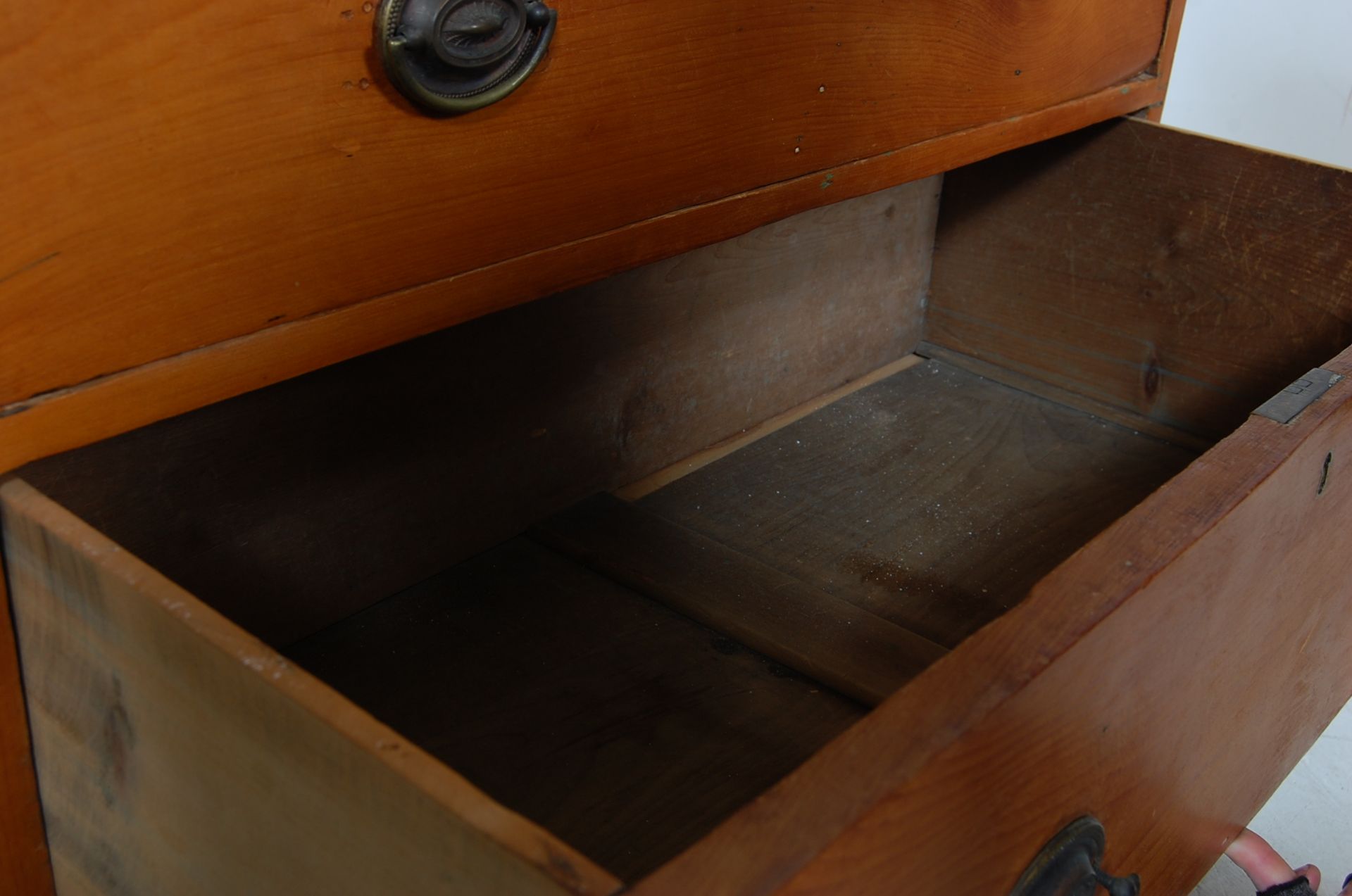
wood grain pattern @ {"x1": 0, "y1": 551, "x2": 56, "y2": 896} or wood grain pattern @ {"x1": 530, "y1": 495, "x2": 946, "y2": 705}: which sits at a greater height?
wood grain pattern @ {"x1": 0, "y1": 551, "x2": 56, "y2": 896}

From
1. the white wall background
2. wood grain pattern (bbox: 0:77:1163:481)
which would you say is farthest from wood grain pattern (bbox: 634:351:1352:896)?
the white wall background

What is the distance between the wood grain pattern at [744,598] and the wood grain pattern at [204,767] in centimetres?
46

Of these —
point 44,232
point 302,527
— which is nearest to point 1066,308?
point 302,527

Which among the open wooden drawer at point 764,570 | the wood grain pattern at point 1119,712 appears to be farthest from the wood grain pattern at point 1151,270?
the wood grain pattern at point 1119,712

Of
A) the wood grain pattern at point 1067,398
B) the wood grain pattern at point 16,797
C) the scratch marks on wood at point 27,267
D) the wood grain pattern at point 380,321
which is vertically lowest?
the wood grain pattern at point 1067,398

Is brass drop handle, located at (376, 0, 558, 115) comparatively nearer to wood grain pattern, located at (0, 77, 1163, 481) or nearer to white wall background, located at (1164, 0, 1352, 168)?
wood grain pattern, located at (0, 77, 1163, 481)

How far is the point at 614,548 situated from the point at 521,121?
0.46 m

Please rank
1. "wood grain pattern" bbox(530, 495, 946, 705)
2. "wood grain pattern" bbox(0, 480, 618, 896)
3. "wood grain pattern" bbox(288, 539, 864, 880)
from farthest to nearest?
"wood grain pattern" bbox(530, 495, 946, 705), "wood grain pattern" bbox(288, 539, 864, 880), "wood grain pattern" bbox(0, 480, 618, 896)

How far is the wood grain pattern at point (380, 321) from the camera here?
21.5 inches

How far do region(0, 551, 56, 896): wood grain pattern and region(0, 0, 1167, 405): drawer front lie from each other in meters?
0.14

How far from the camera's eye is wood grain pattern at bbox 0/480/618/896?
1.28 feet

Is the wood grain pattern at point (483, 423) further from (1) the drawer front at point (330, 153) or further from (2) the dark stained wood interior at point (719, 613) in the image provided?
(1) the drawer front at point (330, 153)

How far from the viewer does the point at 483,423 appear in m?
0.99

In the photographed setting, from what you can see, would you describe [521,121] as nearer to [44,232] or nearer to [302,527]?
[44,232]
